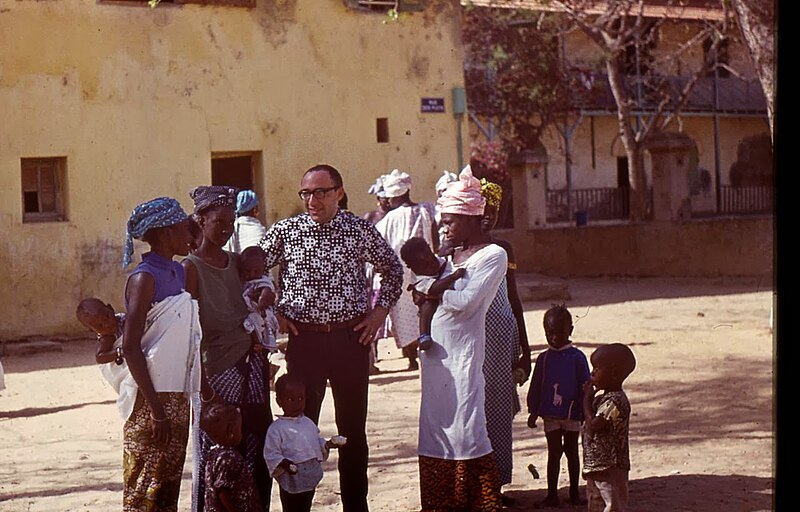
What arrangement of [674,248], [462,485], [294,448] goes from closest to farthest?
[294,448]
[462,485]
[674,248]

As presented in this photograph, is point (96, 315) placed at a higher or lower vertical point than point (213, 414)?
higher

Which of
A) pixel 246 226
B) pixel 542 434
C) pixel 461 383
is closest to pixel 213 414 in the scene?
pixel 461 383

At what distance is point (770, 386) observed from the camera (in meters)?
9.98

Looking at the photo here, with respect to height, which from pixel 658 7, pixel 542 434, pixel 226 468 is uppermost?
pixel 658 7

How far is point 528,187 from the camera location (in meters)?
22.3

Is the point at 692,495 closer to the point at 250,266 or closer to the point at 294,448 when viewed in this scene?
the point at 294,448

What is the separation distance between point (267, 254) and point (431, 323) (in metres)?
0.82

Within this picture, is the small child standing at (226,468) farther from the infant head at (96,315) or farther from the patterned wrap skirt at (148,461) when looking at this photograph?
the infant head at (96,315)

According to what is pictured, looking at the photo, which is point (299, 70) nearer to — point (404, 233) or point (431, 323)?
point (404, 233)

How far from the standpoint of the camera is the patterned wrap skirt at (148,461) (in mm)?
4852

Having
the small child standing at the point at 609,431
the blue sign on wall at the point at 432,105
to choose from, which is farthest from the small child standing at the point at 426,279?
the blue sign on wall at the point at 432,105

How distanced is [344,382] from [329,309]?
342 mm

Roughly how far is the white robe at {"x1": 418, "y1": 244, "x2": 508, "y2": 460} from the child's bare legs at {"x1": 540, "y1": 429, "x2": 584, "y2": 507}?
0.56 meters

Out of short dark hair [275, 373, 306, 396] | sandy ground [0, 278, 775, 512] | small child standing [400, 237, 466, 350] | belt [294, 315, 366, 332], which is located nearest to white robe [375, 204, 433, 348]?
sandy ground [0, 278, 775, 512]
